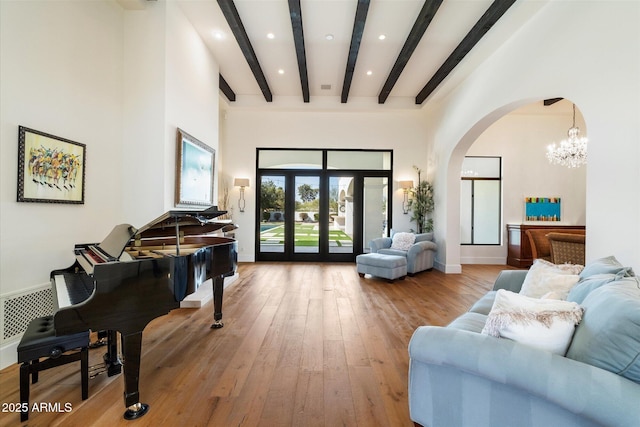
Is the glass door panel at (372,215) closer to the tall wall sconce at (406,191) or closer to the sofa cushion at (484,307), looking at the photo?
the tall wall sconce at (406,191)

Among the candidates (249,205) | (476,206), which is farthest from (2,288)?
(476,206)

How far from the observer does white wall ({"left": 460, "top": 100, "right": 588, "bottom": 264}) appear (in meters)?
6.71

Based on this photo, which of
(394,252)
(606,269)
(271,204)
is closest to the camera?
(606,269)

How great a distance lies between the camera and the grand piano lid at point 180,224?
6.99 feet

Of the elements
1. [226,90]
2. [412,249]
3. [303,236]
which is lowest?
[412,249]

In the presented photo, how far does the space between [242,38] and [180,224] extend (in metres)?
3.10

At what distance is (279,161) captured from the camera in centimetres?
703

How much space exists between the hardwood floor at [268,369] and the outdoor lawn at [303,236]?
9.63 ft

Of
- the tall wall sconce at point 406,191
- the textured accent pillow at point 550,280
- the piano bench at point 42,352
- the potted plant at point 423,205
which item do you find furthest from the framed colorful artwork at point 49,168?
the potted plant at point 423,205

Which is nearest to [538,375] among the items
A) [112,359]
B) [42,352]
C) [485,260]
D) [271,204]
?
[42,352]

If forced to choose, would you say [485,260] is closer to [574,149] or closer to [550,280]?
[574,149]

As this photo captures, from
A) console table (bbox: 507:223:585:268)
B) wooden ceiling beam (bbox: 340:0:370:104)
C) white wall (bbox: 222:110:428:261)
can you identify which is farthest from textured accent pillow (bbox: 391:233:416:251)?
wooden ceiling beam (bbox: 340:0:370:104)

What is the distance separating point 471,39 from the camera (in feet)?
13.4

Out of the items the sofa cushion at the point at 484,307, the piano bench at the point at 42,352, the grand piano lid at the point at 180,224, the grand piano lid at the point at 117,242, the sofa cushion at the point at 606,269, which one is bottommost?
the piano bench at the point at 42,352
